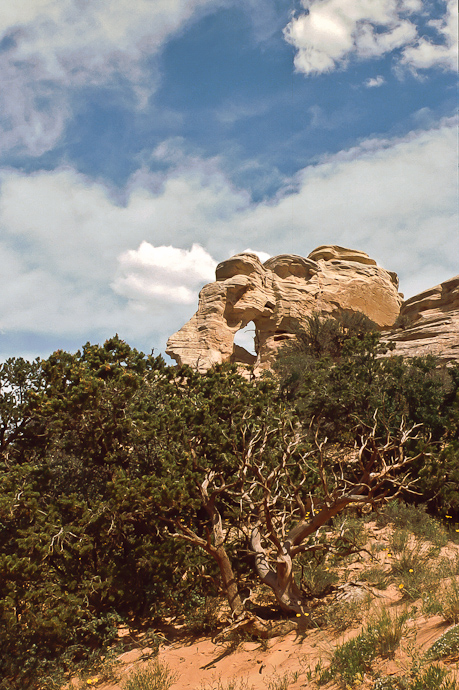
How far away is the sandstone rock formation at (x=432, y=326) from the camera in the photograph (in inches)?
843

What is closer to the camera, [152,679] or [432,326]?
[152,679]

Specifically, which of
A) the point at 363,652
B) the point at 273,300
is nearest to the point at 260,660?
the point at 363,652

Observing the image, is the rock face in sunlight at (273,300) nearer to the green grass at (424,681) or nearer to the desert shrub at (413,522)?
the desert shrub at (413,522)

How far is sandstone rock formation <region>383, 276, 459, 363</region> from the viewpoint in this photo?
21.4 m

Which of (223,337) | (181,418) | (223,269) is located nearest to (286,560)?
(181,418)

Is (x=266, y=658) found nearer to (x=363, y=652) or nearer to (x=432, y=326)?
(x=363, y=652)

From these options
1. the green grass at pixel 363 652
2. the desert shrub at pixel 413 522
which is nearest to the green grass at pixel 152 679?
the green grass at pixel 363 652

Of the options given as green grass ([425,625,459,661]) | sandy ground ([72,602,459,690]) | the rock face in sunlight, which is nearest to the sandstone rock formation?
the rock face in sunlight

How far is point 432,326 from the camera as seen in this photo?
24.5 m

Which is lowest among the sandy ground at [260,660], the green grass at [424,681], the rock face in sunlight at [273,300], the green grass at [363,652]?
the sandy ground at [260,660]

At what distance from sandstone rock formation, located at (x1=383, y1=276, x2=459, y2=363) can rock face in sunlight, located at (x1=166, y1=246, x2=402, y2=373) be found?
3995mm

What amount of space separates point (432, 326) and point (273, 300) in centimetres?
1266

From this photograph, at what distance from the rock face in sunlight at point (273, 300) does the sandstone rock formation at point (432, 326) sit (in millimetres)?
3995

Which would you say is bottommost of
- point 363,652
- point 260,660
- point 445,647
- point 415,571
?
point 260,660
